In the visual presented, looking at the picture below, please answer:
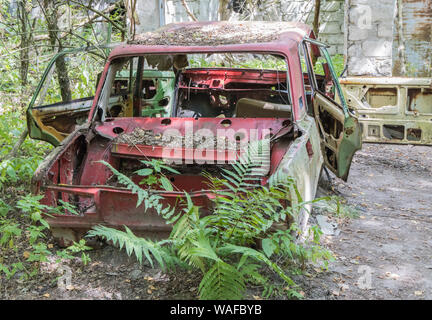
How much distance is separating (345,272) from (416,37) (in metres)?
5.41

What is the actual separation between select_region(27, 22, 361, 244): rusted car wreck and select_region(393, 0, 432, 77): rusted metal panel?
3.03 m

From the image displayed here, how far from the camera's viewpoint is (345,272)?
3789 millimetres

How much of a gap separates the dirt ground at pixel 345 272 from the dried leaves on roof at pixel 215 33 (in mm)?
2093

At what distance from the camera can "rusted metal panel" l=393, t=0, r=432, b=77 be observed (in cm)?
764

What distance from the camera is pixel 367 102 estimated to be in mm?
6676

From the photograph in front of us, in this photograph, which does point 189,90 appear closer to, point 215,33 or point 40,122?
point 215,33

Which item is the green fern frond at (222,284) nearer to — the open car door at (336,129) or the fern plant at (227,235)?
the fern plant at (227,235)

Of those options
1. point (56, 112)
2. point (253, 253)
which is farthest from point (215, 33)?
point (253, 253)

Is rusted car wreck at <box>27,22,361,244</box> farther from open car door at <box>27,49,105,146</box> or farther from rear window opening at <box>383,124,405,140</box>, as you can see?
rear window opening at <box>383,124,405,140</box>

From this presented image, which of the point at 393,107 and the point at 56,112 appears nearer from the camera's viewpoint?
the point at 56,112

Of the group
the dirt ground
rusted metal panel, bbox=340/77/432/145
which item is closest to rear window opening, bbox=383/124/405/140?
rusted metal panel, bbox=340/77/432/145

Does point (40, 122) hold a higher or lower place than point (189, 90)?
lower

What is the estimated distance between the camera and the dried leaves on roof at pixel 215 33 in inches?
185

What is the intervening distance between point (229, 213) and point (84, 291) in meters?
1.21
